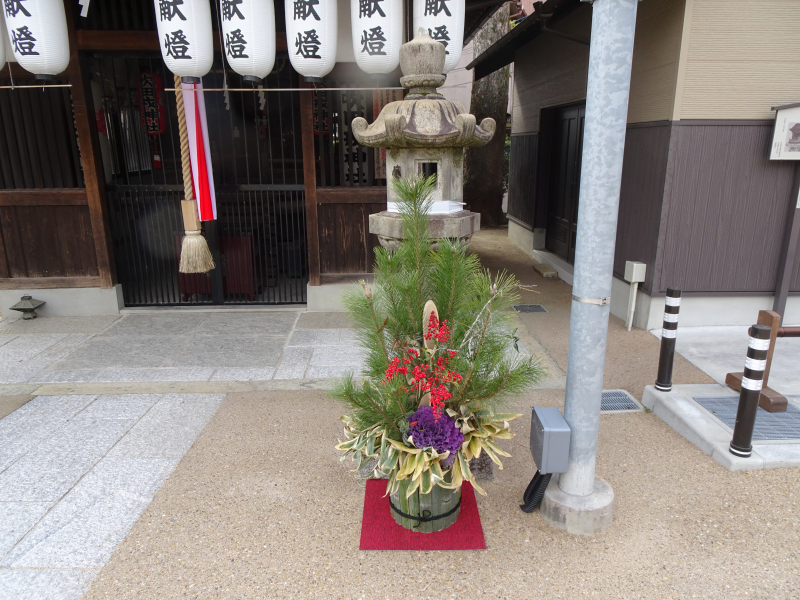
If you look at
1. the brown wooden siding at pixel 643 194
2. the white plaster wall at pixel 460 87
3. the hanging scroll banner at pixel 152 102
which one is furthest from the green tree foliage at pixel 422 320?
the white plaster wall at pixel 460 87

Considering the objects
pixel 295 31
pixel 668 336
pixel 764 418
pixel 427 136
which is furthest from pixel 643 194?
pixel 295 31

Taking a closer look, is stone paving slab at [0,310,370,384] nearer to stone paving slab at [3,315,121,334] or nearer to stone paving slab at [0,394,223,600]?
stone paving slab at [3,315,121,334]

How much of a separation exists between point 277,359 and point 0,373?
3090mm

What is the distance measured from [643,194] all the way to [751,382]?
369 cm

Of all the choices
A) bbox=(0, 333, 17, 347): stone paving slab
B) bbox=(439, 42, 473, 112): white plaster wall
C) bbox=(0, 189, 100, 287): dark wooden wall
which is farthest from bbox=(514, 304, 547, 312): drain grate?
bbox=(439, 42, 473, 112): white plaster wall

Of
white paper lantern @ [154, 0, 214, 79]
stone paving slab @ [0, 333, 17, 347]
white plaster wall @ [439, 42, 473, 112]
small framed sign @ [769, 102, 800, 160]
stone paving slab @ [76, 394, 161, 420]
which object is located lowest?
stone paving slab @ [76, 394, 161, 420]

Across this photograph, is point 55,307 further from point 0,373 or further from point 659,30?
point 659,30

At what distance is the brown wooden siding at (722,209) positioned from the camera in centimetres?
628

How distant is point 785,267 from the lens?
6.47m

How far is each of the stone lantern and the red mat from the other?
2234 millimetres

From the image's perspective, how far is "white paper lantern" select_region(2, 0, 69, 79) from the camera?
5.68m

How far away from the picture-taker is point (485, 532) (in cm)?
342

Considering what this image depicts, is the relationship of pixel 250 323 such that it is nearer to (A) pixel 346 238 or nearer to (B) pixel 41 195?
(A) pixel 346 238

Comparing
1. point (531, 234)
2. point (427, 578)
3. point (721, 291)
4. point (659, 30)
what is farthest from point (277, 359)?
point (531, 234)
